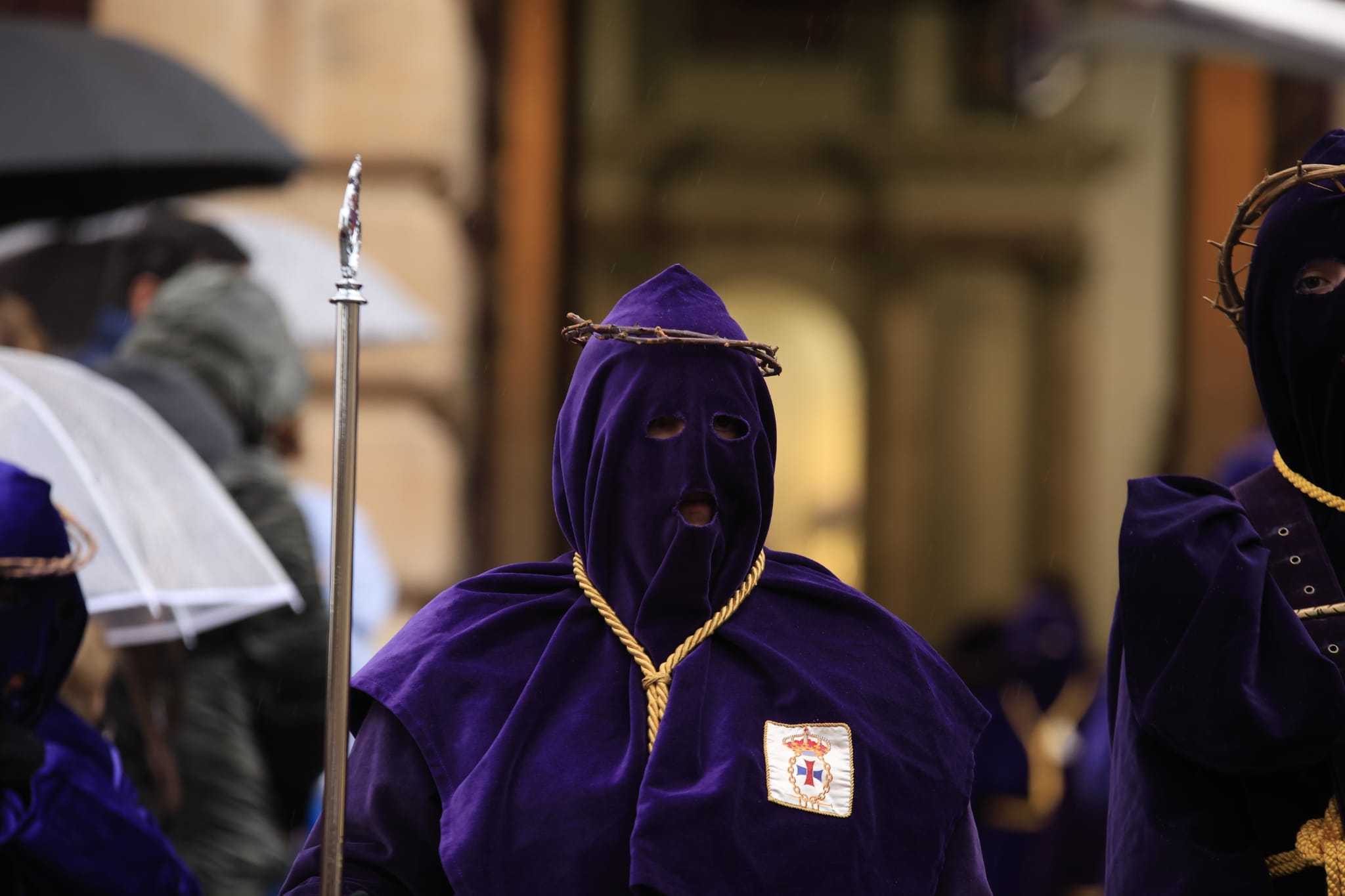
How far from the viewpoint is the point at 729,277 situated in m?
14.8

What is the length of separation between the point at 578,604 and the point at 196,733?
188 centimetres

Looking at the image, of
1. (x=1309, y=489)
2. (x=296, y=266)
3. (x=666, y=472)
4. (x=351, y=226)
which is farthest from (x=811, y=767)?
(x=296, y=266)

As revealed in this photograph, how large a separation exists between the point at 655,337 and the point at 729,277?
1202 centimetres

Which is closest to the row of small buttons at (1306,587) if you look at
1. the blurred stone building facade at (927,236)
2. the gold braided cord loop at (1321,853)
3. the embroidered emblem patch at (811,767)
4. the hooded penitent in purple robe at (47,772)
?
the gold braided cord loop at (1321,853)

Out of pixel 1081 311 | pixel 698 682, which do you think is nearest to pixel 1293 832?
pixel 698 682

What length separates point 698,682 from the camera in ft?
8.94

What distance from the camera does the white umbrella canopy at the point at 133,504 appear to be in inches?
154

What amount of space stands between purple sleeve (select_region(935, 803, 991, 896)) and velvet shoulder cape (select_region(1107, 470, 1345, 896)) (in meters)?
0.19

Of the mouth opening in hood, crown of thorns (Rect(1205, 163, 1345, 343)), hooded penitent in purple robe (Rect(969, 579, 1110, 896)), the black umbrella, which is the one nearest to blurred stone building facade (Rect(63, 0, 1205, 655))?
hooded penitent in purple robe (Rect(969, 579, 1110, 896))

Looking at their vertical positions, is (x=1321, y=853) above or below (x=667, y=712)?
below

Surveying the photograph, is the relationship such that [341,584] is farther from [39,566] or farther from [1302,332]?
[1302,332]

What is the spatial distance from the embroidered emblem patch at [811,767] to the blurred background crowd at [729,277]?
1556 mm

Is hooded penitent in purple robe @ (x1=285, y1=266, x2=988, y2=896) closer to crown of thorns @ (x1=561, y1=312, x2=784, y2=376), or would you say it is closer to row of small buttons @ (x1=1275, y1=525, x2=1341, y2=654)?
crown of thorns @ (x1=561, y1=312, x2=784, y2=376)

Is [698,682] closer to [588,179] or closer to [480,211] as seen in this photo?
[480,211]
